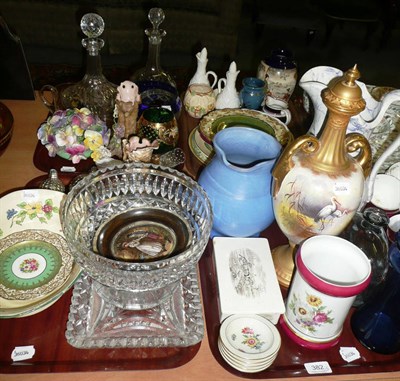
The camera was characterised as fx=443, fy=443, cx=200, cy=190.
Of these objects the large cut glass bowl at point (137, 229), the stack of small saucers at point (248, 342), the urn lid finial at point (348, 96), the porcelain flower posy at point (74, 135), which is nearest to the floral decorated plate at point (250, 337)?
the stack of small saucers at point (248, 342)

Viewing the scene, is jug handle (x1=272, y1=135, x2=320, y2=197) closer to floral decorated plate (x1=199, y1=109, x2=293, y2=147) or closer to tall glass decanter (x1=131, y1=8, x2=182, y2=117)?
floral decorated plate (x1=199, y1=109, x2=293, y2=147)

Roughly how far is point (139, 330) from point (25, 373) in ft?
0.58

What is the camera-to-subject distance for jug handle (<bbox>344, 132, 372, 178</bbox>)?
0.73 metres

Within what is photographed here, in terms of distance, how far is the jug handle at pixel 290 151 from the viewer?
700mm

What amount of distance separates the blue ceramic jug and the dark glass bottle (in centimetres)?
16

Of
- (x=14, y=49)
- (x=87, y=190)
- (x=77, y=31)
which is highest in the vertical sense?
(x=14, y=49)

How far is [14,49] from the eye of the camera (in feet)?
3.61

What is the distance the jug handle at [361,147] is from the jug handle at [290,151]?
0.06m

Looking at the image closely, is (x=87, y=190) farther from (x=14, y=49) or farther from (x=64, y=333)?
(x=14, y=49)

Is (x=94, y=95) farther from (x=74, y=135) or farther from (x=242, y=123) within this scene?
(x=242, y=123)

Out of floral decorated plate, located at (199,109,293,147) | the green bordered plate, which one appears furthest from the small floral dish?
floral decorated plate, located at (199,109,293,147)

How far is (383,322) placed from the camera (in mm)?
744

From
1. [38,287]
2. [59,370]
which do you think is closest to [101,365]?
[59,370]

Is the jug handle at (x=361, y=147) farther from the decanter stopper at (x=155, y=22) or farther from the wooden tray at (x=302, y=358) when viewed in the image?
the decanter stopper at (x=155, y=22)
